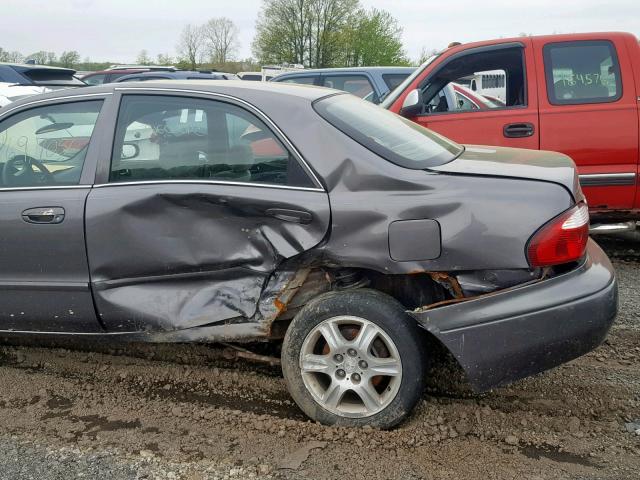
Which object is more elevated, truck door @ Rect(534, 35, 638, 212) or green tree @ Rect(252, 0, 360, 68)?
green tree @ Rect(252, 0, 360, 68)

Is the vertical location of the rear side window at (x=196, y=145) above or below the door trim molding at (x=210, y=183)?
above

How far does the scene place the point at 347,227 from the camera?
9.60ft

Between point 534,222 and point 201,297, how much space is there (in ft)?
5.45

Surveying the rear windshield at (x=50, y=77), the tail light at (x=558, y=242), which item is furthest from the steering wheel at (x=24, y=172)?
the rear windshield at (x=50, y=77)

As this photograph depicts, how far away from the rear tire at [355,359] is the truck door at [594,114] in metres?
3.07

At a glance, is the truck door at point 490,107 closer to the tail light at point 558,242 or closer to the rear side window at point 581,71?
the rear side window at point 581,71

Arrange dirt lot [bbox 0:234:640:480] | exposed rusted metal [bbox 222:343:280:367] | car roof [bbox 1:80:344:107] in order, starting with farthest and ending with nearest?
exposed rusted metal [bbox 222:343:280:367] < car roof [bbox 1:80:344:107] < dirt lot [bbox 0:234:640:480]

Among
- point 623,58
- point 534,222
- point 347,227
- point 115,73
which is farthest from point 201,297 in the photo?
point 115,73

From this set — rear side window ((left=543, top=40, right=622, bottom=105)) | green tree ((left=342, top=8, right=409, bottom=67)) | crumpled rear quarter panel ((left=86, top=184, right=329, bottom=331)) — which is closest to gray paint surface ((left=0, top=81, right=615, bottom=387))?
crumpled rear quarter panel ((left=86, top=184, right=329, bottom=331))

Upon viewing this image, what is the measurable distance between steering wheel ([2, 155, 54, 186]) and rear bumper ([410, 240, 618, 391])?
2183 mm

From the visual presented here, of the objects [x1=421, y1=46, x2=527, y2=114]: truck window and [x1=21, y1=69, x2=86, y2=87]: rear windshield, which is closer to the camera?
[x1=421, y1=46, x2=527, y2=114]: truck window

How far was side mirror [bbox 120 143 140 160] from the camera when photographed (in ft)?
10.9

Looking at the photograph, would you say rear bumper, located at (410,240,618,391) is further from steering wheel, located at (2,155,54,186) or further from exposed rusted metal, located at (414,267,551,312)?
steering wheel, located at (2,155,54,186)

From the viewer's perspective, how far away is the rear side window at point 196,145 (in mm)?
3109
